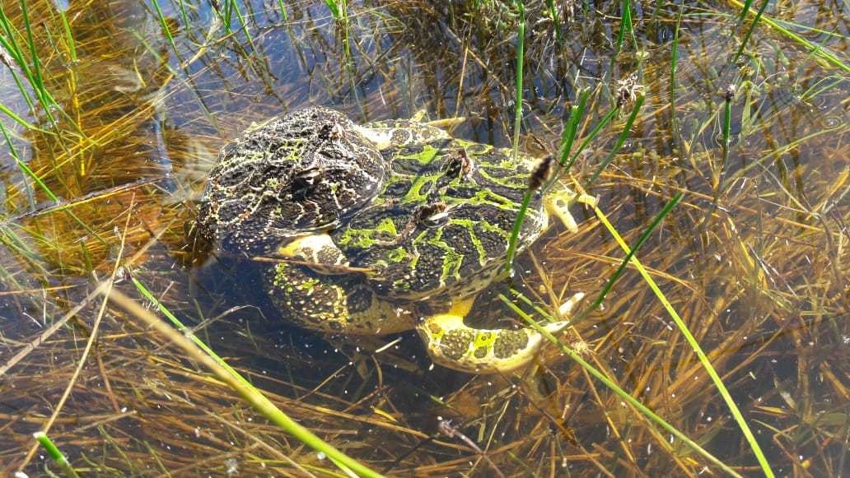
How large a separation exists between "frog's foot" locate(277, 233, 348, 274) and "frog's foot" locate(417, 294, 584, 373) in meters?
0.55

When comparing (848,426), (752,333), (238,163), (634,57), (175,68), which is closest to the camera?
(848,426)

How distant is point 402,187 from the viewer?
3012mm

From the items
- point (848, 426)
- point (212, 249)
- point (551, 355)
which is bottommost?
point (848, 426)

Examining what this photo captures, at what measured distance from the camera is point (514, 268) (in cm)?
312

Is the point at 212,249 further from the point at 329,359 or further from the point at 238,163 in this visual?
the point at 329,359

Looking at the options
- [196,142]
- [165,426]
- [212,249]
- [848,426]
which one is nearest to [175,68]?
[196,142]

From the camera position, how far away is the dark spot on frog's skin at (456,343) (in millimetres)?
2682

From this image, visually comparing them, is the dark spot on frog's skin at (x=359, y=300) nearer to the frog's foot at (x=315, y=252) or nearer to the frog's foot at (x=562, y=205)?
the frog's foot at (x=315, y=252)

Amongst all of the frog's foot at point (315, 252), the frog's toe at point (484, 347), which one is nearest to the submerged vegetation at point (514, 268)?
the frog's toe at point (484, 347)

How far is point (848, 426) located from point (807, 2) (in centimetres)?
294

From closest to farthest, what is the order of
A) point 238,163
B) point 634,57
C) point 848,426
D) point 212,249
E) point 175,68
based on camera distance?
point 848,426, point 238,163, point 212,249, point 634,57, point 175,68

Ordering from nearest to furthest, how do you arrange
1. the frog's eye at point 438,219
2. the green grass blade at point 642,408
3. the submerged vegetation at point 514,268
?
the green grass blade at point 642,408 → the submerged vegetation at point 514,268 → the frog's eye at point 438,219

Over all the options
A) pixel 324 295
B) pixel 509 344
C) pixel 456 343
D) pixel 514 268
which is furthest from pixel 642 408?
pixel 324 295

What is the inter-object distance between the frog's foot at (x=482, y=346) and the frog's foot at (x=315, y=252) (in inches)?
21.5
